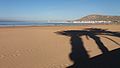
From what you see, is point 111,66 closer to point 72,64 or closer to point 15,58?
point 72,64

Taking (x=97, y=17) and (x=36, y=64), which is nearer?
(x=36, y=64)

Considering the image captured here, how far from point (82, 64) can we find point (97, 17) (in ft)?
603

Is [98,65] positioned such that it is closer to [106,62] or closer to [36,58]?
[106,62]

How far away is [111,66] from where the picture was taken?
7219 millimetres

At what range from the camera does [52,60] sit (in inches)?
341

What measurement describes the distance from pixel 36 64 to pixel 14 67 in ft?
2.80

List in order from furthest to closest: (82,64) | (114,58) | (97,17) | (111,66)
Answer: (97,17) → (114,58) → (82,64) → (111,66)

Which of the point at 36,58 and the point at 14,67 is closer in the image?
the point at 14,67

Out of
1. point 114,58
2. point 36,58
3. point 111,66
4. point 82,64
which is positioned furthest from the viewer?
point 36,58

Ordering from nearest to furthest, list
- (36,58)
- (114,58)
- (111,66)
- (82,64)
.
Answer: (111,66)
(82,64)
(114,58)
(36,58)

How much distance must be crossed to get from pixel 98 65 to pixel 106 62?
50 centimetres

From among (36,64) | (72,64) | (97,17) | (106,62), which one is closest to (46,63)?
(36,64)

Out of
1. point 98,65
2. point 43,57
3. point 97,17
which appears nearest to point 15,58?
point 43,57

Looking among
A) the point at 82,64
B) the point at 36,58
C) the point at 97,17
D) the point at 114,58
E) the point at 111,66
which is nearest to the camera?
the point at 111,66
